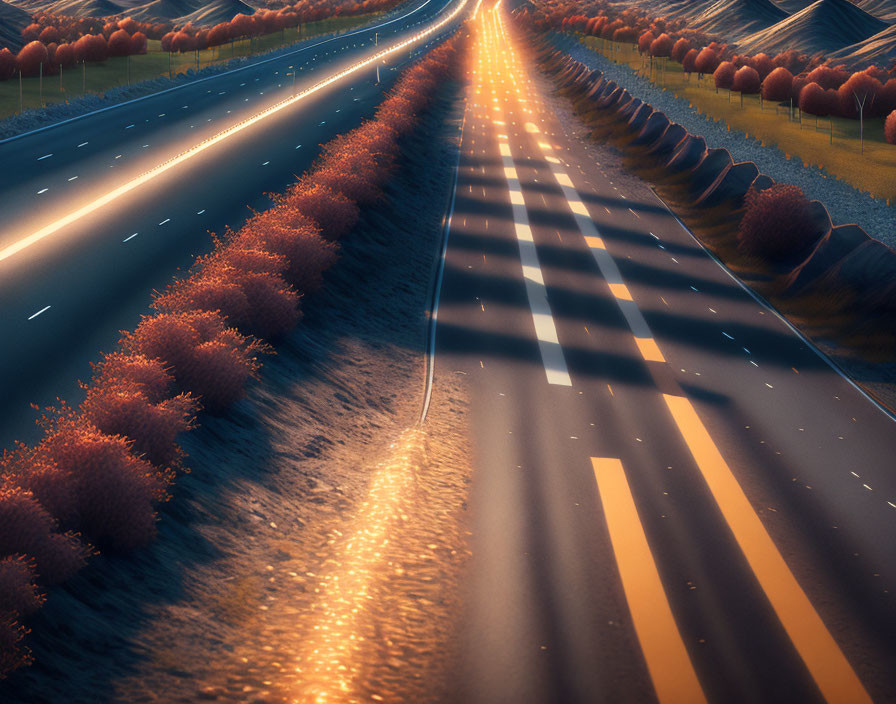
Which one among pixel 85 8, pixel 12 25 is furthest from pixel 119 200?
pixel 85 8

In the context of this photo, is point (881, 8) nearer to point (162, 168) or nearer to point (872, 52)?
point (872, 52)

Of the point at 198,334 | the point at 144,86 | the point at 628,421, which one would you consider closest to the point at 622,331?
the point at 628,421

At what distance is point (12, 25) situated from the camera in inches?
2680

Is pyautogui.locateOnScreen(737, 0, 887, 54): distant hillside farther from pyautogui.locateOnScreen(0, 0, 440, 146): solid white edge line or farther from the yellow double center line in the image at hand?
the yellow double center line

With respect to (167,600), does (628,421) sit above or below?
below

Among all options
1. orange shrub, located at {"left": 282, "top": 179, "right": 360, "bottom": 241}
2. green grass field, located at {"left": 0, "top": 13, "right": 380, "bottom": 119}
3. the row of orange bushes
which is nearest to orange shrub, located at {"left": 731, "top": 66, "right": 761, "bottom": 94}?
green grass field, located at {"left": 0, "top": 13, "right": 380, "bottom": 119}

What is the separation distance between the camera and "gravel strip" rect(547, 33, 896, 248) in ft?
89.7

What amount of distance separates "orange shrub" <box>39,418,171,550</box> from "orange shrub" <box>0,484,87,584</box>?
0.74 m

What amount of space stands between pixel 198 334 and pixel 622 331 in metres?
11.0

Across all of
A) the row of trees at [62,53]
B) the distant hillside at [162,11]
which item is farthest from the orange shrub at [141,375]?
the distant hillside at [162,11]

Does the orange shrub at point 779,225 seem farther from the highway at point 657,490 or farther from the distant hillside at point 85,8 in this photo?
the distant hillside at point 85,8

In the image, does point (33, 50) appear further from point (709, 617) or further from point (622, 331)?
point (709, 617)

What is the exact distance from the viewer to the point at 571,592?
36.4 feet

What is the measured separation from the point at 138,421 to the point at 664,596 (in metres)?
6.83
